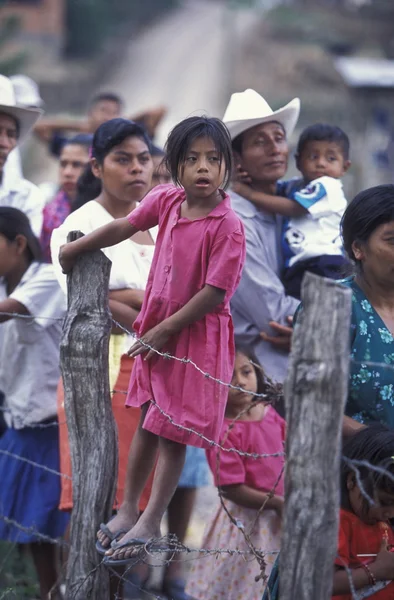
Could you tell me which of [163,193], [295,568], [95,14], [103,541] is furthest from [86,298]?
[95,14]

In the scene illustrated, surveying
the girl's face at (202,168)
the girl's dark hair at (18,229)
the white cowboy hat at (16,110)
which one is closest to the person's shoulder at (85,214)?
the girl's dark hair at (18,229)

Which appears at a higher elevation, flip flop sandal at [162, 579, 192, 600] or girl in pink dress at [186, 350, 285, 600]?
girl in pink dress at [186, 350, 285, 600]

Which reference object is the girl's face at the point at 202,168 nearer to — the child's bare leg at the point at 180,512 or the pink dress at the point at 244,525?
the pink dress at the point at 244,525

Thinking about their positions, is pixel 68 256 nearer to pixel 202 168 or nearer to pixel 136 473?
pixel 202 168

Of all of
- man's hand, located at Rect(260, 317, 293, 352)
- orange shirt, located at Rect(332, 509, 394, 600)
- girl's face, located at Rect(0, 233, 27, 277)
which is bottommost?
orange shirt, located at Rect(332, 509, 394, 600)

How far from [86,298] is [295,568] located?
1300 millimetres

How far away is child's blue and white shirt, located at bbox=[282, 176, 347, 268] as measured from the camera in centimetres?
421

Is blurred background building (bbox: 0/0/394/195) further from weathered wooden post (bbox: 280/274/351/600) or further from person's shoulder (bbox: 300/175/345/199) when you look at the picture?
weathered wooden post (bbox: 280/274/351/600)

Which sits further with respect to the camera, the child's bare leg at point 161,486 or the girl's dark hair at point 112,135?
the girl's dark hair at point 112,135

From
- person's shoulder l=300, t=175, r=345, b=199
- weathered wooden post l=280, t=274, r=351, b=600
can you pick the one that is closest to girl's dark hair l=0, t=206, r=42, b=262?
person's shoulder l=300, t=175, r=345, b=199

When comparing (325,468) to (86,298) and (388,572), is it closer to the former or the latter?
(388,572)

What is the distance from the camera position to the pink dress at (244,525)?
4059 millimetres

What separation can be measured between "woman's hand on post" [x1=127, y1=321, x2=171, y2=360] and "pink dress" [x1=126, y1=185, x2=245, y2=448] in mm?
52

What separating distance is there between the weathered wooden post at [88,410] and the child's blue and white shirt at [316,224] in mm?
1063
